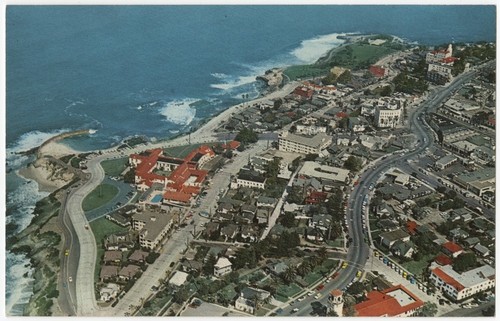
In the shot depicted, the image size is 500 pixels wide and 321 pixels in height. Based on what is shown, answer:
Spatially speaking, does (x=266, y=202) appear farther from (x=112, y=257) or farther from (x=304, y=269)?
(x=112, y=257)

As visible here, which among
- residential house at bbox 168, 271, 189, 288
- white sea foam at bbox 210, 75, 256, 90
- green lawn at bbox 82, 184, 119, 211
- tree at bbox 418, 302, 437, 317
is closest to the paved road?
tree at bbox 418, 302, 437, 317

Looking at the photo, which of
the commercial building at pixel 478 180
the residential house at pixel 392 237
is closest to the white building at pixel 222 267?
the residential house at pixel 392 237

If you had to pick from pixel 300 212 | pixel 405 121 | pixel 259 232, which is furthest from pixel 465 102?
pixel 259 232

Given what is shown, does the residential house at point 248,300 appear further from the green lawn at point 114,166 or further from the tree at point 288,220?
the green lawn at point 114,166

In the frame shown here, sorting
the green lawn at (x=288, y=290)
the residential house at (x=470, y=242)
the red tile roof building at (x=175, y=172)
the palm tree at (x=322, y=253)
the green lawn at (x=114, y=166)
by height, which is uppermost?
the red tile roof building at (x=175, y=172)

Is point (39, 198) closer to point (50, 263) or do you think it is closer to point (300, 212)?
point (50, 263)

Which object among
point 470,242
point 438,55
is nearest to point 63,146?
point 470,242
